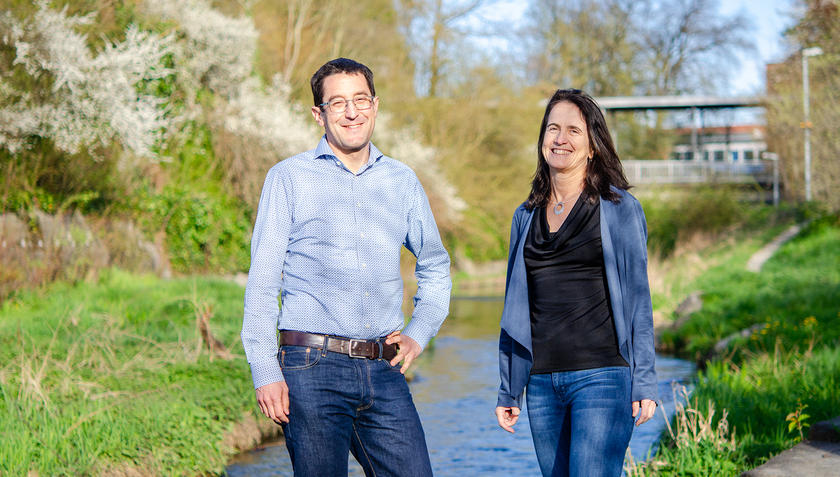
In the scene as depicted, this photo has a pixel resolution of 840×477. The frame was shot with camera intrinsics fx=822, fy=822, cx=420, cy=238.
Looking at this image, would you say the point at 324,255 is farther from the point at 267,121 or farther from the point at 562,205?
the point at 267,121

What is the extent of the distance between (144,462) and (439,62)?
2631cm

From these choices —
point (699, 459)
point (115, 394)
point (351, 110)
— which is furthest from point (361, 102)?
point (115, 394)

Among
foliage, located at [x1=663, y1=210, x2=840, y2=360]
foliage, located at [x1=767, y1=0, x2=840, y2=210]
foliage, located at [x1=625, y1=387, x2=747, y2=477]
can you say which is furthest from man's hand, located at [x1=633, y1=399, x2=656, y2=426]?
foliage, located at [x1=767, y1=0, x2=840, y2=210]

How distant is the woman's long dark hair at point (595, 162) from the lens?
3084 mm

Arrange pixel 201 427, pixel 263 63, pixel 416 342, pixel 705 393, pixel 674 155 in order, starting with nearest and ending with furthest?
pixel 416 342
pixel 201 427
pixel 705 393
pixel 263 63
pixel 674 155

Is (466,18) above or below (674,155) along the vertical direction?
above

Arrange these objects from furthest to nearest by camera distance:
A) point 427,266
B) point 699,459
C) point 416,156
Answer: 1. point 416,156
2. point 699,459
3. point 427,266

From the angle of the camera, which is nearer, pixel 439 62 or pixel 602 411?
pixel 602 411

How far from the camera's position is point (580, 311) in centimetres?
296

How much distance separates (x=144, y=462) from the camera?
5.63 m

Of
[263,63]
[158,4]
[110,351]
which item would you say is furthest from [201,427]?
[263,63]

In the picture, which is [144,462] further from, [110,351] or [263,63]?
[263,63]

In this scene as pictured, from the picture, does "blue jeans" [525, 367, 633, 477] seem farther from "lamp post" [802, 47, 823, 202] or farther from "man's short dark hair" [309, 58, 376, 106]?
"lamp post" [802, 47, 823, 202]

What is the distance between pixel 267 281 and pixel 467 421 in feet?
20.5
